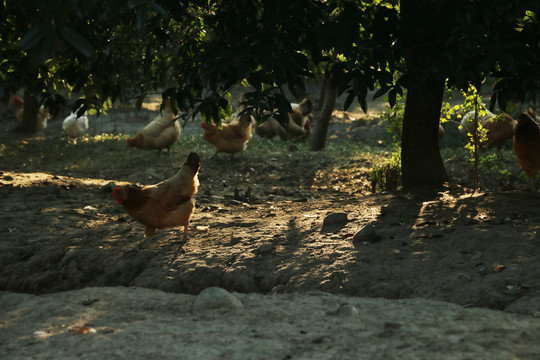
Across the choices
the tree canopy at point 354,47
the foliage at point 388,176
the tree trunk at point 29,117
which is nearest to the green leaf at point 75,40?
the tree canopy at point 354,47

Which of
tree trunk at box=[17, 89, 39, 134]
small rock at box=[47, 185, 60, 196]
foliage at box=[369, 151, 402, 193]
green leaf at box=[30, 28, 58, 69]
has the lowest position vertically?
small rock at box=[47, 185, 60, 196]

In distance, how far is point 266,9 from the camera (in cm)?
451

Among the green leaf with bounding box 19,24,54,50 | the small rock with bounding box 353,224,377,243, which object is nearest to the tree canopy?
the green leaf with bounding box 19,24,54,50

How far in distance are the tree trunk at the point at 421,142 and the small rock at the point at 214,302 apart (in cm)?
367

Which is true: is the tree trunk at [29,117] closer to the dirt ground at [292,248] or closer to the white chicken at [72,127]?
the white chicken at [72,127]

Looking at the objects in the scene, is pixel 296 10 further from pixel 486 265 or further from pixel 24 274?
pixel 24 274

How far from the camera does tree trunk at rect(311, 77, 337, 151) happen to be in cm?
1209

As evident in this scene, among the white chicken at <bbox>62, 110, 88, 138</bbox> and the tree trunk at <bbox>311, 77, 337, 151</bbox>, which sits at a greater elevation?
the tree trunk at <bbox>311, 77, 337, 151</bbox>

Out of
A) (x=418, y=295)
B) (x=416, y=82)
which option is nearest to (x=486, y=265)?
(x=418, y=295)

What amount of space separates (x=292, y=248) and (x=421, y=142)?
A: 8.31 feet

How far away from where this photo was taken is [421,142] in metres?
6.58

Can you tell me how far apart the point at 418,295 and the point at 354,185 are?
5396mm

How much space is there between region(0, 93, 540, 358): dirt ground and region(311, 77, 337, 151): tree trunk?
16.6ft

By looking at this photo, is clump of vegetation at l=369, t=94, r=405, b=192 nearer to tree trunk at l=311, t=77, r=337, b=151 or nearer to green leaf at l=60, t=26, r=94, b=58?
tree trunk at l=311, t=77, r=337, b=151
